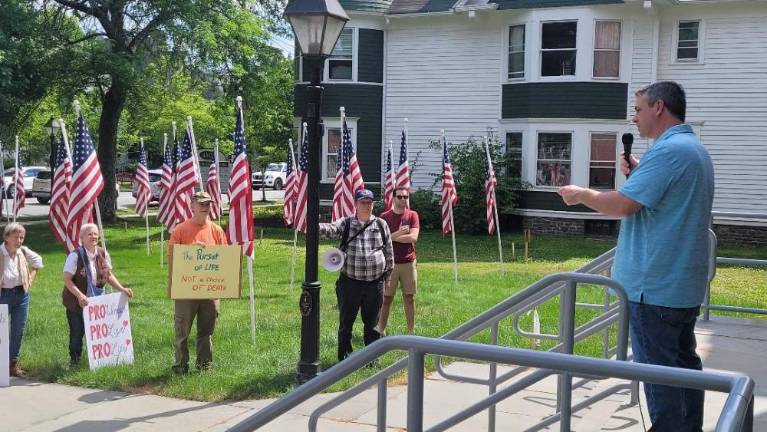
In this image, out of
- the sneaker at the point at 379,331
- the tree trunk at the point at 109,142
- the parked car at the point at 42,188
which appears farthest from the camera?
the parked car at the point at 42,188

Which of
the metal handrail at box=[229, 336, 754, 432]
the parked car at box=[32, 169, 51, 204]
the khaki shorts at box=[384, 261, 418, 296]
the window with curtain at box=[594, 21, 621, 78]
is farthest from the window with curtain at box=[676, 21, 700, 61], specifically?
the parked car at box=[32, 169, 51, 204]

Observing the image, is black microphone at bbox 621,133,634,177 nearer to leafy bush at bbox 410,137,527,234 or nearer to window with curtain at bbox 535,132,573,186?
leafy bush at bbox 410,137,527,234

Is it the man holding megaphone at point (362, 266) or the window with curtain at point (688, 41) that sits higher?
the window with curtain at point (688, 41)

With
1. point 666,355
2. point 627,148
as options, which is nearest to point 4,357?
point 627,148

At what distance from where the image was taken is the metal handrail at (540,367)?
2.32m

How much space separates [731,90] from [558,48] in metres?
4.89

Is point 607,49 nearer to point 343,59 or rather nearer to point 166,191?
point 343,59

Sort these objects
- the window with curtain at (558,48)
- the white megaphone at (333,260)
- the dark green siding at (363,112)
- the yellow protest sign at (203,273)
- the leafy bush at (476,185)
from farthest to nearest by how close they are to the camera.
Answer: the dark green siding at (363,112)
the leafy bush at (476,185)
the window with curtain at (558,48)
the yellow protest sign at (203,273)
the white megaphone at (333,260)

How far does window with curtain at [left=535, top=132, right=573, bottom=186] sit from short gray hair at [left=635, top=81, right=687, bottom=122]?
790 inches

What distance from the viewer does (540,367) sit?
2.60 metres

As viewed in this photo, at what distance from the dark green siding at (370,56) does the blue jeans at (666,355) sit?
23240 millimetres

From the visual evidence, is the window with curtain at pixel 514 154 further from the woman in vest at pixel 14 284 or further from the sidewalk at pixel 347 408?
the woman in vest at pixel 14 284

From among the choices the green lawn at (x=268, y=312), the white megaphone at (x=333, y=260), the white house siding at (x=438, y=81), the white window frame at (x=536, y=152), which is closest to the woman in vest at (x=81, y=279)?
the green lawn at (x=268, y=312)

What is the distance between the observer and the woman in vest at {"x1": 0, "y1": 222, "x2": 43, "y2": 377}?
8617 millimetres
